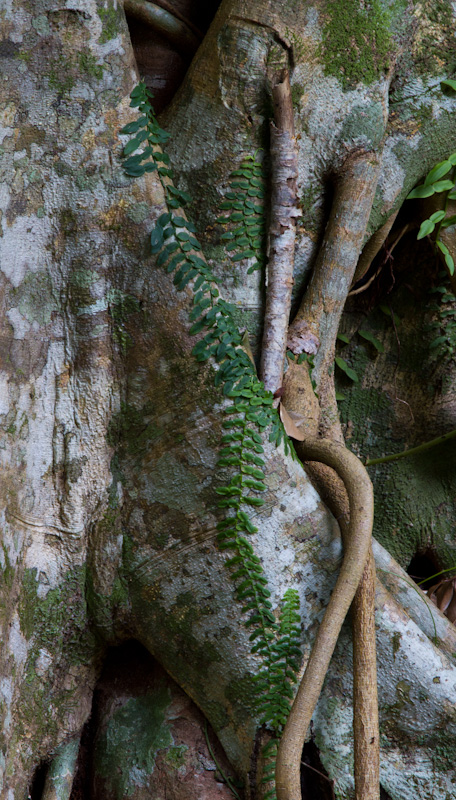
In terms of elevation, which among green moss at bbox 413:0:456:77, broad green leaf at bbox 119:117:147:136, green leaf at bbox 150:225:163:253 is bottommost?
green leaf at bbox 150:225:163:253

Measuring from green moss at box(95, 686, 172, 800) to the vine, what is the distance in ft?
1.20

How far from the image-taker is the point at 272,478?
2.21 m

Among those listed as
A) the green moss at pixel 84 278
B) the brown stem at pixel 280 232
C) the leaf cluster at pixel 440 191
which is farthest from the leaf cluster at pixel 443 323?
the green moss at pixel 84 278

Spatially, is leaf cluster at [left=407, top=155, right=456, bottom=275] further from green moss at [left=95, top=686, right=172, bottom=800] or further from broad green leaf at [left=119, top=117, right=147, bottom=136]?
green moss at [left=95, top=686, right=172, bottom=800]

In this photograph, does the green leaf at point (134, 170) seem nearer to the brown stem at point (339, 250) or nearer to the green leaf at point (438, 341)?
the brown stem at point (339, 250)

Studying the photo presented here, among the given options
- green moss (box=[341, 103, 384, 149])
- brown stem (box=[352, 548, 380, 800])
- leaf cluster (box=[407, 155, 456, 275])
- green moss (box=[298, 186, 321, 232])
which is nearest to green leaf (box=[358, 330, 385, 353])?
leaf cluster (box=[407, 155, 456, 275])

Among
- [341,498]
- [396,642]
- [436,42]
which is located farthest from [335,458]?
[436,42]

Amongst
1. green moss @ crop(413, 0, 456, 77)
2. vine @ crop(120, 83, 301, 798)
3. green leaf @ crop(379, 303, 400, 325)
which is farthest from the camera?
green leaf @ crop(379, 303, 400, 325)

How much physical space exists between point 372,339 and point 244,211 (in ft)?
4.09

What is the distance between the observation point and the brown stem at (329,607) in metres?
1.94

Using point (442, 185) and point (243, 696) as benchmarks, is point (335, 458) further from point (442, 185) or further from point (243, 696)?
point (442, 185)

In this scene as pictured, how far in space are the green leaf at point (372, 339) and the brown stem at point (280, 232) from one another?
3.55ft

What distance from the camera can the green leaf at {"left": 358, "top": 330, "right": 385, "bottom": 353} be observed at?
344 cm

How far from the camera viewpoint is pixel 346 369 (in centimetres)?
339
